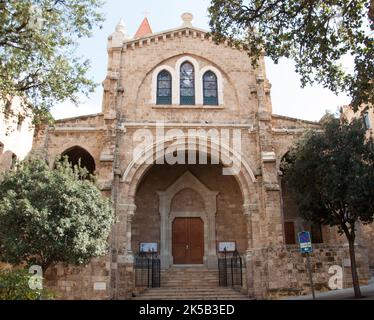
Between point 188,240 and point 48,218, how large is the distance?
9.33m

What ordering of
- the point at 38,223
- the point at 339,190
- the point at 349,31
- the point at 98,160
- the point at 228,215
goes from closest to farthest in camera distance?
the point at 349,31 → the point at 38,223 → the point at 339,190 → the point at 98,160 → the point at 228,215

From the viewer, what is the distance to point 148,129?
18234 millimetres

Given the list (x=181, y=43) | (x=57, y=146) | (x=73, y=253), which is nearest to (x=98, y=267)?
(x=73, y=253)

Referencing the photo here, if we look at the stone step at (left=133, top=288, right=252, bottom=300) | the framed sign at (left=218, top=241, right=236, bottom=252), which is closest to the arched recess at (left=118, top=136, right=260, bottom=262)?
the stone step at (left=133, top=288, right=252, bottom=300)

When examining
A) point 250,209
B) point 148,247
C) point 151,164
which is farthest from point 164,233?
point 250,209

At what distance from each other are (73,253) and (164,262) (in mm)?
7626

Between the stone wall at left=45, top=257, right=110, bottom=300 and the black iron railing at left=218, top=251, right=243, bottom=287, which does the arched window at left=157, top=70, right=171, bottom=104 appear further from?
the stone wall at left=45, top=257, right=110, bottom=300

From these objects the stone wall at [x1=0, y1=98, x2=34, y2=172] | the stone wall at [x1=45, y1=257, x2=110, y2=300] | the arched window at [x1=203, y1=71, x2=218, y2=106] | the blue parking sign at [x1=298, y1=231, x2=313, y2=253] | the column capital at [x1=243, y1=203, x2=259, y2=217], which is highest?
the arched window at [x1=203, y1=71, x2=218, y2=106]

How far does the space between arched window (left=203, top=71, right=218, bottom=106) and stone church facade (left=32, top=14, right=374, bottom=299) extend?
0.05 metres

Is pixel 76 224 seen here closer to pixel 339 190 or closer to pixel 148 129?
pixel 148 129

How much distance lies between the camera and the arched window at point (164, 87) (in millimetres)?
19297

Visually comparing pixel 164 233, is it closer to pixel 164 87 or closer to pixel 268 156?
pixel 268 156

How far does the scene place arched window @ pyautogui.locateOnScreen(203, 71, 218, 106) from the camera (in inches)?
765

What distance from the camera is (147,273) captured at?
17203 mm
